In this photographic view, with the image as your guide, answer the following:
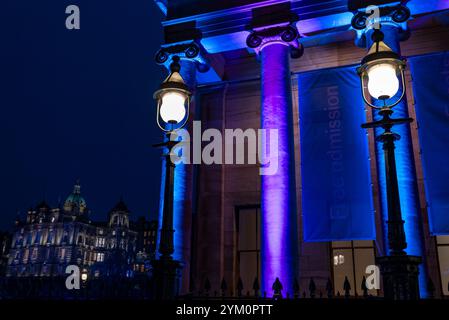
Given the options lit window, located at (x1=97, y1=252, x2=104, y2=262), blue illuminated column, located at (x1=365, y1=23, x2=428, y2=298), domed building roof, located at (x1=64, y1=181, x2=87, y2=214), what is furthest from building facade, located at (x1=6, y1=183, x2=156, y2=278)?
blue illuminated column, located at (x1=365, y1=23, x2=428, y2=298)

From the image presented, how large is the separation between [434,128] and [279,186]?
5092 millimetres

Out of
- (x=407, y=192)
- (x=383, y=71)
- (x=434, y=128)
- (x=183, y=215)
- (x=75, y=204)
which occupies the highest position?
(x=75, y=204)

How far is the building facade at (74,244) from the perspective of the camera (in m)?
129

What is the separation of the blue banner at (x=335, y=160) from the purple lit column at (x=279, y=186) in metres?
0.80

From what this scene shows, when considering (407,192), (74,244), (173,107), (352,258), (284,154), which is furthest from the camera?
(74,244)

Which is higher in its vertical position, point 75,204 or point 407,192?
point 75,204

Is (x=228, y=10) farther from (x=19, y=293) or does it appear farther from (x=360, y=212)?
(x=19, y=293)

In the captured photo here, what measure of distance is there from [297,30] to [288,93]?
2.77 metres

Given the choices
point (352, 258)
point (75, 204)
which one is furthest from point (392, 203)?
point (75, 204)

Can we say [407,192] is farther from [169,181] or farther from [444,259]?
[169,181]

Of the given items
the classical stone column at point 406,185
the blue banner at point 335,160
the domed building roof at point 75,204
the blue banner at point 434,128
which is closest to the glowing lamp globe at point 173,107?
the classical stone column at point 406,185

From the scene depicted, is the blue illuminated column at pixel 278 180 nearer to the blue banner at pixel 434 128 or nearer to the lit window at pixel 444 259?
the blue banner at pixel 434 128

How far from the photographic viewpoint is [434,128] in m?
13.1
